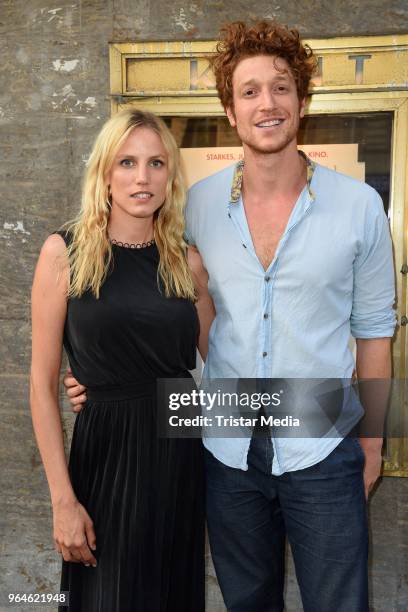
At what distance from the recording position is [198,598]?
235cm

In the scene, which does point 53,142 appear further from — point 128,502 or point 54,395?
point 128,502

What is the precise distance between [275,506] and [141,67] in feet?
7.36

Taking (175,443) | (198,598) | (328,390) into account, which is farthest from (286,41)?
(198,598)

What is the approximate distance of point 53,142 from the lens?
11.3ft

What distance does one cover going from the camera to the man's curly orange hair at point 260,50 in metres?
2.29

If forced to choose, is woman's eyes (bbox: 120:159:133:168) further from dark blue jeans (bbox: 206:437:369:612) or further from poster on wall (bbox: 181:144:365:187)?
poster on wall (bbox: 181:144:365:187)

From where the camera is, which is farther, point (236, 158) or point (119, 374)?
point (236, 158)

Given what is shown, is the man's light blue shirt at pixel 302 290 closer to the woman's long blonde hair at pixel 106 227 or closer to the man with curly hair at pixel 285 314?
the man with curly hair at pixel 285 314

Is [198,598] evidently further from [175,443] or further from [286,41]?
[286,41]

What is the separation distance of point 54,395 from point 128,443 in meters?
A: 0.29

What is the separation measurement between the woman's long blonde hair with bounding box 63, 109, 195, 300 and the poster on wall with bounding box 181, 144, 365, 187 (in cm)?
105

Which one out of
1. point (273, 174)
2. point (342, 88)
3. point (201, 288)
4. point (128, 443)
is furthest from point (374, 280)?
point (342, 88)

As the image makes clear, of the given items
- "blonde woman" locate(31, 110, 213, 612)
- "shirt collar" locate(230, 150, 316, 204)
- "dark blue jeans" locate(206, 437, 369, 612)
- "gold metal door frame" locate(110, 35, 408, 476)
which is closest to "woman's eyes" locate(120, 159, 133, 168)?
"blonde woman" locate(31, 110, 213, 612)

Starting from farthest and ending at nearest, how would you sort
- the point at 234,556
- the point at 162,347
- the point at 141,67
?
1. the point at 141,67
2. the point at 234,556
3. the point at 162,347
